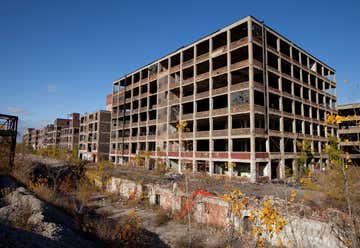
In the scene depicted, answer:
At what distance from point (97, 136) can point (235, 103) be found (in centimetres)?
4205

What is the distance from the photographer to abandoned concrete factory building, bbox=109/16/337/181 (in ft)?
86.2

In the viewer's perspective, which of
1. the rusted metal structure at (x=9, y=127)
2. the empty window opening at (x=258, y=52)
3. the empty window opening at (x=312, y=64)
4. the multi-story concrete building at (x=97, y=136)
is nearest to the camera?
the rusted metal structure at (x=9, y=127)

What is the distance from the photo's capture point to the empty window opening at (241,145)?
90.8 feet

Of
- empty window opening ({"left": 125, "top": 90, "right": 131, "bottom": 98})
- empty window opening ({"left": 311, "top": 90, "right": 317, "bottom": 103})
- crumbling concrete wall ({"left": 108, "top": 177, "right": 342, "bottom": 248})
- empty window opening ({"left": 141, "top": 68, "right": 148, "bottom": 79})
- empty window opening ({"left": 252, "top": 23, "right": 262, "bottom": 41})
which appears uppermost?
empty window opening ({"left": 141, "top": 68, "right": 148, "bottom": 79})

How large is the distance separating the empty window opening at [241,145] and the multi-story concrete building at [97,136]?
36.8 metres

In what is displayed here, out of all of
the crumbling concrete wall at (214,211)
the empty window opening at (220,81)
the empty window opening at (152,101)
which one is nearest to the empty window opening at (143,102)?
the empty window opening at (152,101)

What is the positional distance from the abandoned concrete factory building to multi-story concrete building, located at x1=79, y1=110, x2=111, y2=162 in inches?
438

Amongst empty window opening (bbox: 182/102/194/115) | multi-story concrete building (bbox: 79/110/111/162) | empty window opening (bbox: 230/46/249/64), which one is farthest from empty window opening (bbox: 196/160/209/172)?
multi-story concrete building (bbox: 79/110/111/162)

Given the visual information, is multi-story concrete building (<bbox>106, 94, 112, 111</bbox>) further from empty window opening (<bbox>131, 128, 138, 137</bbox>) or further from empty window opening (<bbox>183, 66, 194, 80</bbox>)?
empty window opening (<bbox>183, 66, 194, 80</bbox>)

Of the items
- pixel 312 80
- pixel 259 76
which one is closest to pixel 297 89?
pixel 312 80

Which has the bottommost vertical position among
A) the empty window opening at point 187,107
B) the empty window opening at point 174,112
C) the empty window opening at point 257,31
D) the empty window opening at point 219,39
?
the empty window opening at point 174,112

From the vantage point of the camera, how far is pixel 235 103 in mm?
27297

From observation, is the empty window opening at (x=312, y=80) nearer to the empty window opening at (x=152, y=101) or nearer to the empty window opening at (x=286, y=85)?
the empty window opening at (x=286, y=85)

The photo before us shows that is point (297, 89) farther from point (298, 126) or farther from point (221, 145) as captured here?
point (221, 145)
